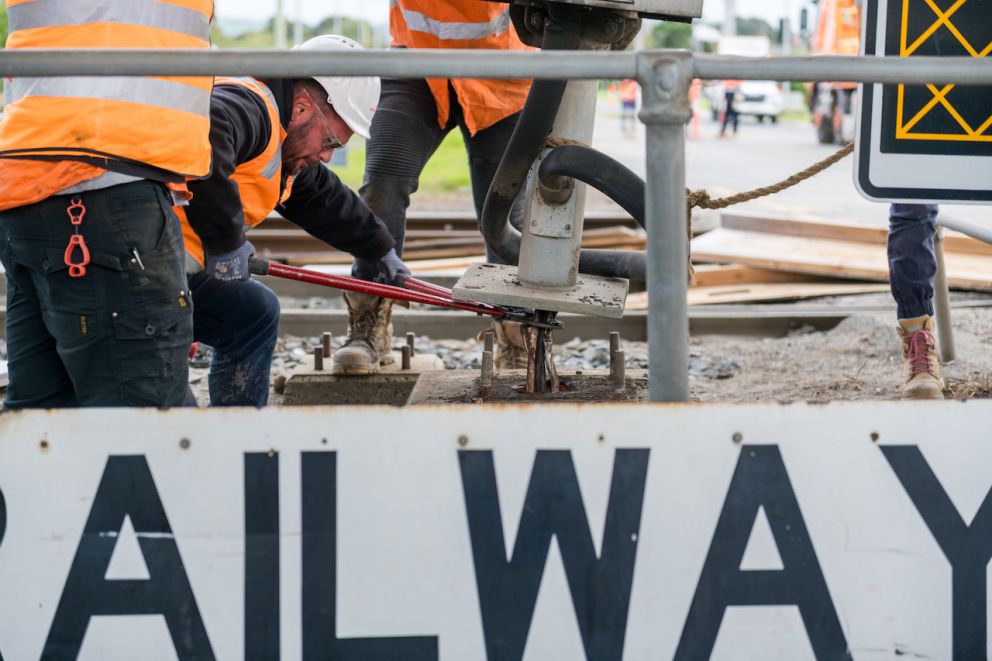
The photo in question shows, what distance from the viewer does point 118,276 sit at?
9.59ft

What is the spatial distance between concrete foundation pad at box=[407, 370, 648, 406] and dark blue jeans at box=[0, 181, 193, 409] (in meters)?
1.11

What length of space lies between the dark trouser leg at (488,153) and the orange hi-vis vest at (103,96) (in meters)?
1.96

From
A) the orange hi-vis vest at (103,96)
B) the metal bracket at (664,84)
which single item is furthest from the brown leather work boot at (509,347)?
the metal bracket at (664,84)

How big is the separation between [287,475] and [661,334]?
73cm

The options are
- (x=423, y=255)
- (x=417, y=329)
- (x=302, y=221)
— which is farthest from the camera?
(x=423, y=255)

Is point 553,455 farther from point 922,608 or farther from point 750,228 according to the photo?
point 750,228

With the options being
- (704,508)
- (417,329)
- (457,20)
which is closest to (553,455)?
(704,508)

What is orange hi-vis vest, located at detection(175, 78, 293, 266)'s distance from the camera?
3562mm

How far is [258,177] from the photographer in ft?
12.2

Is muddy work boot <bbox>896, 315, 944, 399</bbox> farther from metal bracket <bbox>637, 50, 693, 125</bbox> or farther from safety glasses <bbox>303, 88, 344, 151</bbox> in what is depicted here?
metal bracket <bbox>637, 50, 693, 125</bbox>

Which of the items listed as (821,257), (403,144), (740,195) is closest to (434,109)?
(403,144)

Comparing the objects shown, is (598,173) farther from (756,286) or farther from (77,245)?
(756,286)

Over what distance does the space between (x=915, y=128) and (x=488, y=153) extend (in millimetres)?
2326

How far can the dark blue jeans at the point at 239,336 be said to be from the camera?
4.06 m
